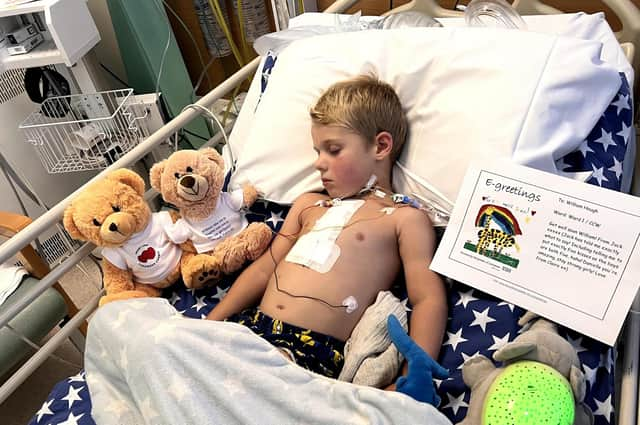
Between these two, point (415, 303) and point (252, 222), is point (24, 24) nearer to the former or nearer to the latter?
point (252, 222)

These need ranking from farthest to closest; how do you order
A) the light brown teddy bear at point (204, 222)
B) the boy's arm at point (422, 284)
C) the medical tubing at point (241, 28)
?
1. the medical tubing at point (241, 28)
2. the light brown teddy bear at point (204, 222)
3. the boy's arm at point (422, 284)

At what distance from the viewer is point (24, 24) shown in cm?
167

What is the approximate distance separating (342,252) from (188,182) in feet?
1.35

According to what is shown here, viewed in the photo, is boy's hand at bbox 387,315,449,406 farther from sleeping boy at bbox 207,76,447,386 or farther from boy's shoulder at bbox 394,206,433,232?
boy's shoulder at bbox 394,206,433,232

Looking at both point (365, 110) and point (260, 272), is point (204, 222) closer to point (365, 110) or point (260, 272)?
point (260, 272)

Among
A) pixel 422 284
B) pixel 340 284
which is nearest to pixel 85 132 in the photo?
pixel 340 284

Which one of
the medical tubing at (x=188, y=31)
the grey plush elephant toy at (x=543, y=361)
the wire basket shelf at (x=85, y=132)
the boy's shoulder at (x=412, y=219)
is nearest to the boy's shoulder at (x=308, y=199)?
the boy's shoulder at (x=412, y=219)

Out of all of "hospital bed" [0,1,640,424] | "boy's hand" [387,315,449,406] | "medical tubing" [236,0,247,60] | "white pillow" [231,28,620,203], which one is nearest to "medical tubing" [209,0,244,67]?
"medical tubing" [236,0,247,60]

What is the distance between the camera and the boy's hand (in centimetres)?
83

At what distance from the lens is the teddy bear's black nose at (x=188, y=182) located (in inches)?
46.1

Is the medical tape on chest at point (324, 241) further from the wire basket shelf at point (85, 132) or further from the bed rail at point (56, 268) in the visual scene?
the wire basket shelf at point (85, 132)

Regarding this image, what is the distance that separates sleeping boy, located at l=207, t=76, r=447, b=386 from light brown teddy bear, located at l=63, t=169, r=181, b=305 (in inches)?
7.4

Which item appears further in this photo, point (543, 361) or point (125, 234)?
point (125, 234)

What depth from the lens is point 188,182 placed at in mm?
1172
